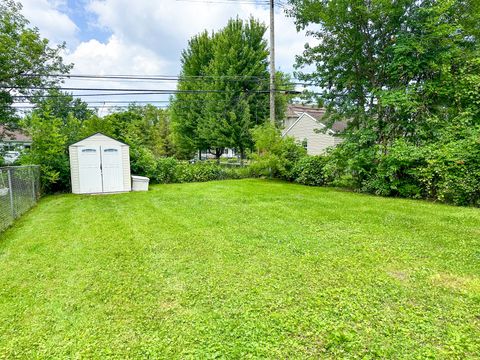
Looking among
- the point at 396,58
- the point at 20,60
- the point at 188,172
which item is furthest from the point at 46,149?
the point at 396,58

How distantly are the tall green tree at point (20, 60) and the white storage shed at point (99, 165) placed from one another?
508 cm

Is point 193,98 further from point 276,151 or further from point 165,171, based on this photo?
point 276,151

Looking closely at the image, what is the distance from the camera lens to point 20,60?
12648mm

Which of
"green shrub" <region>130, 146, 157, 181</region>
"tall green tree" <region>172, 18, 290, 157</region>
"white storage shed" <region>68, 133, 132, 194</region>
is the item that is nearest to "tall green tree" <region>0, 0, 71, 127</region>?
"white storage shed" <region>68, 133, 132, 194</region>

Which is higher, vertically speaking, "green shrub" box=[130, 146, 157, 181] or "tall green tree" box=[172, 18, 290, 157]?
"tall green tree" box=[172, 18, 290, 157]

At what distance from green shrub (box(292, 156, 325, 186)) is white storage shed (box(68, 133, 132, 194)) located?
7.02 meters

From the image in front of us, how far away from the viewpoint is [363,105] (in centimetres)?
1024

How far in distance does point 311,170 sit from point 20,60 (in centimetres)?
1390

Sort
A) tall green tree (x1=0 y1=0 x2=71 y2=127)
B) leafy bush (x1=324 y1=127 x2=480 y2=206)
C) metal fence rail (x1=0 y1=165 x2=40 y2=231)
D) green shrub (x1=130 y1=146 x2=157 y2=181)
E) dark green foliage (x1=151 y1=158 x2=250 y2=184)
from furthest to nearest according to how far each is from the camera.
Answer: dark green foliage (x1=151 y1=158 x2=250 y2=184) → tall green tree (x1=0 y1=0 x2=71 y2=127) → green shrub (x1=130 y1=146 x2=157 y2=181) → leafy bush (x1=324 y1=127 x2=480 y2=206) → metal fence rail (x1=0 y1=165 x2=40 y2=231)

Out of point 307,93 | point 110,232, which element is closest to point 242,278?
point 110,232

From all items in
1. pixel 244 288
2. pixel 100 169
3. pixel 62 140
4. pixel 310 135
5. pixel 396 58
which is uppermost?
pixel 396 58

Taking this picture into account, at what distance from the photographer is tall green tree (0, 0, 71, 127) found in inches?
481

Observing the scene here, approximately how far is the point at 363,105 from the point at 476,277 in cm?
829

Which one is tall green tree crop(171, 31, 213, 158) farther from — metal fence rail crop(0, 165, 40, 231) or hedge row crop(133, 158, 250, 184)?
metal fence rail crop(0, 165, 40, 231)
